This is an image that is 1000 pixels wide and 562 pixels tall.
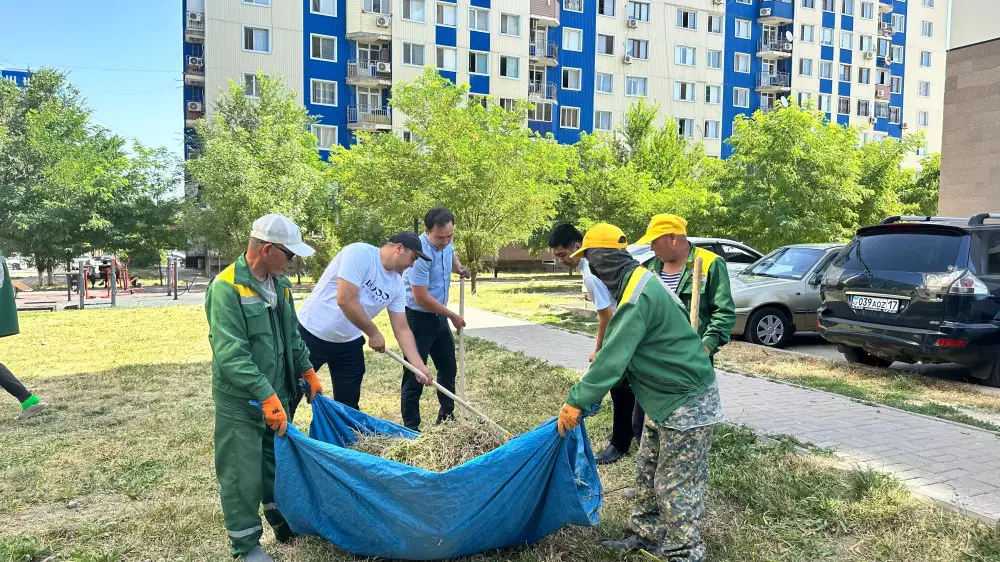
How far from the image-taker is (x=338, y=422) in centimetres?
395

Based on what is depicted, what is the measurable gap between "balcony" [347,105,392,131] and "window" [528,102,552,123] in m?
8.38

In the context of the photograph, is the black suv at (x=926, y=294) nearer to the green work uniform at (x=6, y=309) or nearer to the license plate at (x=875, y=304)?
the license plate at (x=875, y=304)

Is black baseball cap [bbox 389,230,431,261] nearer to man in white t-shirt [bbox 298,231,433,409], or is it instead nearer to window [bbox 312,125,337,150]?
man in white t-shirt [bbox 298,231,433,409]

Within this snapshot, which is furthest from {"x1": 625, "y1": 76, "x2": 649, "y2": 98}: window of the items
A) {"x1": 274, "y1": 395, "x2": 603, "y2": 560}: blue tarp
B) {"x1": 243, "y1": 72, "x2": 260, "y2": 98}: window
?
{"x1": 274, "y1": 395, "x2": 603, "y2": 560}: blue tarp

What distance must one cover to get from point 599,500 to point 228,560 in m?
1.87

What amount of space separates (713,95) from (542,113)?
12.5 m

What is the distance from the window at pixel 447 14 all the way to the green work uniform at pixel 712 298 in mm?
36128

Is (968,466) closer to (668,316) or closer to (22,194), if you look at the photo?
(668,316)

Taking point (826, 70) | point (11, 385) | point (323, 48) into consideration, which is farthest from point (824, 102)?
point (11, 385)

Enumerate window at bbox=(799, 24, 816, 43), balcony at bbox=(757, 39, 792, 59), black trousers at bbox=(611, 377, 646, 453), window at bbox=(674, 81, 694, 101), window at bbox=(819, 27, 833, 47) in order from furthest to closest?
window at bbox=(819, 27, 833, 47) < window at bbox=(799, 24, 816, 43) < balcony at bbox=(757, 39, 792, 59) < window at bbox=(674, 81, 694, 101) < black trousers at bbox=(611, 377, 646, 453)

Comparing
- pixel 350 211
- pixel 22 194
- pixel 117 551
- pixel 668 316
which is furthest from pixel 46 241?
pixel 668 316

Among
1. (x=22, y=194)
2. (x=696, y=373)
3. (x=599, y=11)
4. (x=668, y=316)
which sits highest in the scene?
(x=599, y=11)

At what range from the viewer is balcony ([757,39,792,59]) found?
46.6 meters

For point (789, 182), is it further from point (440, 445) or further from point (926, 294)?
point (440, 445)
